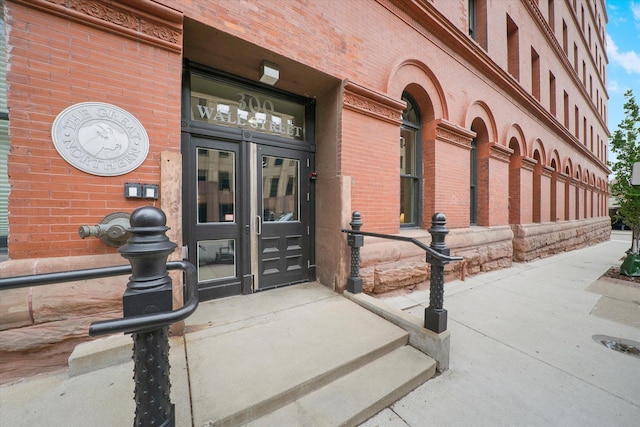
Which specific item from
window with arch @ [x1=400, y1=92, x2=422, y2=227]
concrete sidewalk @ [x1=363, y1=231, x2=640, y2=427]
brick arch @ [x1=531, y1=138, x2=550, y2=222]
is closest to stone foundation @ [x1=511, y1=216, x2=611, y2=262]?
brick arch @ [x1=531, y1=138, x2=550, y2=222]

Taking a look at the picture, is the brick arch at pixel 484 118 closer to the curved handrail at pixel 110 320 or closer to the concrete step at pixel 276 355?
the concrete step at pixel 276 355

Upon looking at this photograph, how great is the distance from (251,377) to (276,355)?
1.03 feet

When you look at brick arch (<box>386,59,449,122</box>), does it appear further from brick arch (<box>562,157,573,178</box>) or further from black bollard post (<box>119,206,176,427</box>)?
brick arch (<box>562,157,573,178</box>)

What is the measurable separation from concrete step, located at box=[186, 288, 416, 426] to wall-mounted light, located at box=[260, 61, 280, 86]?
10.3ft

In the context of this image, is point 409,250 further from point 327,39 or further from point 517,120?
point 517,120

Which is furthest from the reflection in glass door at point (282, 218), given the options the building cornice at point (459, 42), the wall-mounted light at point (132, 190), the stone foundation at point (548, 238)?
the stone foundation at point (548, 238)

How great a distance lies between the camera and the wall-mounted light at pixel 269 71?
3.27 meters

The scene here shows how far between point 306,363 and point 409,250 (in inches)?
118

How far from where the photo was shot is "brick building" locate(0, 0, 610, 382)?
206 cm

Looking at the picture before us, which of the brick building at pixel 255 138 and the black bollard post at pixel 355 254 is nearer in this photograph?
the brick building at pixel 255 138

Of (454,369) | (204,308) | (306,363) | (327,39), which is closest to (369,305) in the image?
(454,369)

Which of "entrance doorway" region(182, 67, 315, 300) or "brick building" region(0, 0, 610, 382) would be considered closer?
"brick building" region(0, 0, 610, 382)

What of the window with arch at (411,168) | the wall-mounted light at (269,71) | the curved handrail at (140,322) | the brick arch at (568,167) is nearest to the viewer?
the curved handrail at (140,322)

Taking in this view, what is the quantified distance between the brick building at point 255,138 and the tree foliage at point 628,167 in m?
2.76
